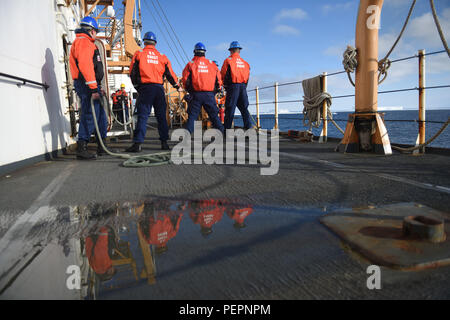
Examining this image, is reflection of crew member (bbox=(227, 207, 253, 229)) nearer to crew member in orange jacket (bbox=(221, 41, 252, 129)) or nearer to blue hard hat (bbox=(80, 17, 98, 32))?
blue hard hat (bbox=(80, 17, 98, 32))

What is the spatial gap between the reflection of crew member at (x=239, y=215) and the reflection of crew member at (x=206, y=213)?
0.24 ft

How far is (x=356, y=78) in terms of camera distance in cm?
475

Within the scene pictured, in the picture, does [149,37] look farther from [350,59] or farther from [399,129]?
[399,129]

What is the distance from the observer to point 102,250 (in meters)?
1.64

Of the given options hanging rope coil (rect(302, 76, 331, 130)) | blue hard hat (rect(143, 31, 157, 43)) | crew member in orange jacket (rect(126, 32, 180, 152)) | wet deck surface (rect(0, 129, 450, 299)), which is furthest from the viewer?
hanging rope coil (rect(302, 76, 331, 130))

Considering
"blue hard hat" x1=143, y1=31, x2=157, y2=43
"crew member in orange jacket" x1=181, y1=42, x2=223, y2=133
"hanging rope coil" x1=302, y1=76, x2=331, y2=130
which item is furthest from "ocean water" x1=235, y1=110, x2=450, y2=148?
"blue hard hat" x1=143, y1=31, x2=157, y2=43

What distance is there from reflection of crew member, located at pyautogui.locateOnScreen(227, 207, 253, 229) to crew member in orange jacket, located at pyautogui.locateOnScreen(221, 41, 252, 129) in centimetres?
492

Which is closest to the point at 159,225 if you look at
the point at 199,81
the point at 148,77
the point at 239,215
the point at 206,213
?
the point at 206,213

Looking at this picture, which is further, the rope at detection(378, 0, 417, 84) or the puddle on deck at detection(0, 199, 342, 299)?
the rope at detection(378, 0, 417, 84)

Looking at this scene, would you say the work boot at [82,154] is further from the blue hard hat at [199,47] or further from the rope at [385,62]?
the rope at [385,62]

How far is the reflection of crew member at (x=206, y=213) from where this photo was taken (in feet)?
6.27

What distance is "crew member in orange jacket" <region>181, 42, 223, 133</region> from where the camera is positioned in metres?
5.75
